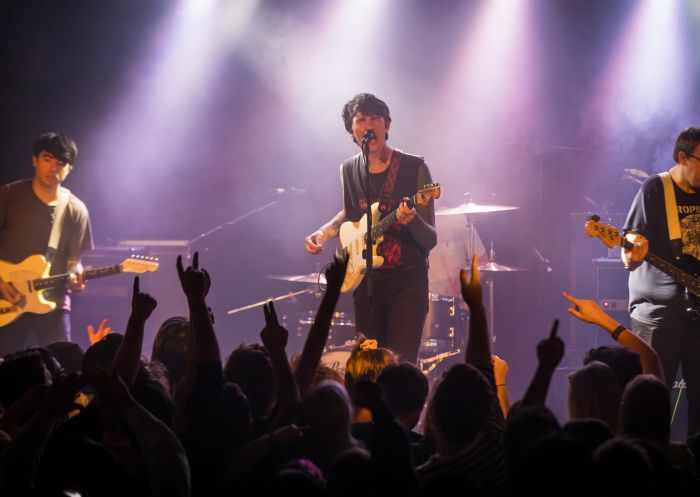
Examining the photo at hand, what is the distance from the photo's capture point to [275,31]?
1043 centimetres

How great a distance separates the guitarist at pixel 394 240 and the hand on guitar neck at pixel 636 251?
4.31 feet

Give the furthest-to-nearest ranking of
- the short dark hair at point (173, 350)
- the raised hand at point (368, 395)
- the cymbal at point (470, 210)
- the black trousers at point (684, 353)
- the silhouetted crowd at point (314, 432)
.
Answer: the cymbal at point (470, 210)
the black trousers at point (684, 353)
the short dark hair at point (173, 350)
the raised hand at point (368, 395)
the silhouetted crowd at point (314, 432)

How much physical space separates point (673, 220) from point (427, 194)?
65.4 inches

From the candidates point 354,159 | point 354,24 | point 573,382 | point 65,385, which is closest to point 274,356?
point 65,385

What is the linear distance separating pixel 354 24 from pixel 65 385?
854 cm

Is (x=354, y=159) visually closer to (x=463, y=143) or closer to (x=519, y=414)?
(x=519, y=414)

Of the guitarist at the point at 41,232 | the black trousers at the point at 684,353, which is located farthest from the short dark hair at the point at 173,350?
the guitarist at the point at 41,232

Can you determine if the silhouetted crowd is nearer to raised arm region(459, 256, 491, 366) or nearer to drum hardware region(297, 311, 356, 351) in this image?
raised arm region(459, 256, 491, 366)

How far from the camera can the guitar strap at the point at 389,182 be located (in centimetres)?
594

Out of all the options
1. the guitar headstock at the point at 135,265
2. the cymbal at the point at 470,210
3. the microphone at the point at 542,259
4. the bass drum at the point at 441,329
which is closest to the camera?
the guitar headstock at the point at 135,265

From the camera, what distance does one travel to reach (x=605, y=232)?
570 centimetres

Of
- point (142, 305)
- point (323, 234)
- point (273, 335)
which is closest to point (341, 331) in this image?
point (323, 234)

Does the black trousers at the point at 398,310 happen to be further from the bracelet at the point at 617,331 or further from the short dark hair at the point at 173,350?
the bracelet at the point at 617,331

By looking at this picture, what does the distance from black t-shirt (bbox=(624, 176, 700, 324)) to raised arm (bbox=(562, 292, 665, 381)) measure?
5.47 ft
